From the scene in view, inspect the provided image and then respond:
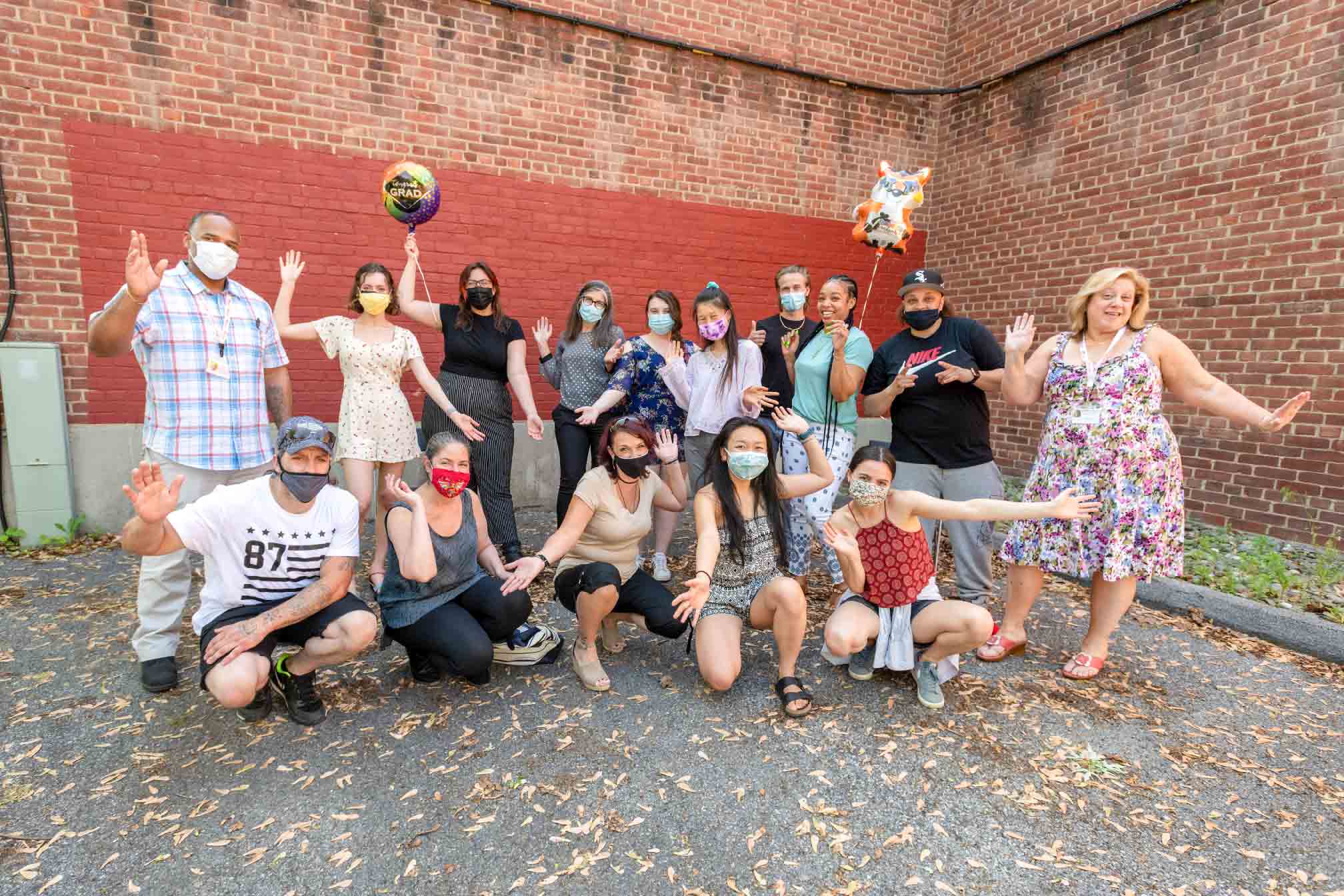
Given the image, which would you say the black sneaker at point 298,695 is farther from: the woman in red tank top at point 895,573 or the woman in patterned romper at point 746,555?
the woman in red tank top at point 895,573

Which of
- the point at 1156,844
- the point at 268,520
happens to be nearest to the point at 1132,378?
the point at 1156,844

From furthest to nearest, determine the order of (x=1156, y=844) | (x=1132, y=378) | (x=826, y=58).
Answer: (x=826, y=58)
(x=1132, y=378)
(x=1156, y=844)

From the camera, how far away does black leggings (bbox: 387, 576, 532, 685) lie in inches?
128

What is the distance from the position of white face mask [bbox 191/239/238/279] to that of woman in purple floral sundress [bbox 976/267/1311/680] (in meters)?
3.92

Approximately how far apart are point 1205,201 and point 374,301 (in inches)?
278

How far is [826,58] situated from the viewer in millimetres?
8023

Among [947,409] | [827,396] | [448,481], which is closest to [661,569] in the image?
[827,396]

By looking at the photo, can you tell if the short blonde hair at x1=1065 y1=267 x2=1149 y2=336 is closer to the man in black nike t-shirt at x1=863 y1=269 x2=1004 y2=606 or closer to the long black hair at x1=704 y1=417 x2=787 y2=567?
the man in black nike t-shirt at x1=863 y1=269 x2=1004 y2=606

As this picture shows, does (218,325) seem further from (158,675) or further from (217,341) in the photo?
(158,675)

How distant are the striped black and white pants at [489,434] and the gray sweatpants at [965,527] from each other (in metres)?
2.72

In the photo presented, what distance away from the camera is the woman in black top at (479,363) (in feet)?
15.6

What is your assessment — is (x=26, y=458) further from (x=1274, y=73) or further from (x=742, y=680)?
(x=1274, y=73)

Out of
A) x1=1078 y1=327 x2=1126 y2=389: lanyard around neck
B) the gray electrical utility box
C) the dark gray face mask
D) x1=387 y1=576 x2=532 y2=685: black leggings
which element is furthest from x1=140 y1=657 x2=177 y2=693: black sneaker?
x1=1078 y1=327 x2=1126 y2=389: lanyard around neck

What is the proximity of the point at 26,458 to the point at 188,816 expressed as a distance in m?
4.50
